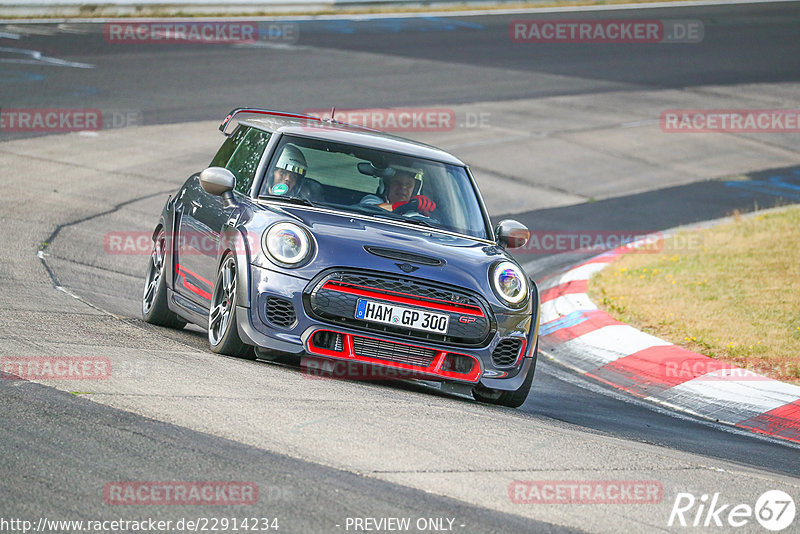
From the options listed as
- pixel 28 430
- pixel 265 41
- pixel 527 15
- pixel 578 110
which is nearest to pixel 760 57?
pixel 527 15

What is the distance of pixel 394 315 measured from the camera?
641 cm

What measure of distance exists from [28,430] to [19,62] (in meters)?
17.3

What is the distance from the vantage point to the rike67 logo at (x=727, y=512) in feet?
15.0

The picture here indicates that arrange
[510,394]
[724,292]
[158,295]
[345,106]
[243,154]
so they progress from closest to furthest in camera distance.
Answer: [510,394]
[243,154]
[158,295]
[724,292]
[345,106]

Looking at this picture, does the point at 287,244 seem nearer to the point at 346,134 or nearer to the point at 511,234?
the point at 346,134

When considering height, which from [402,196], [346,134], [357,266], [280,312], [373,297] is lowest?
[280,312]

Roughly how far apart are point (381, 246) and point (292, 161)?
1.25 metres

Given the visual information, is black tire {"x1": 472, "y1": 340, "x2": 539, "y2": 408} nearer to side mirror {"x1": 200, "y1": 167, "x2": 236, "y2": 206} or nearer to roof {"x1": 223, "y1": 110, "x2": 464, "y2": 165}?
roof {"x1": 223, "y1": 110, "x2": 464, "y2": 165}

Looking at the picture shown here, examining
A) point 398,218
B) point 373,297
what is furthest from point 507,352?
point 398,218

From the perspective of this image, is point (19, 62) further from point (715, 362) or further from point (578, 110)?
point (715, 362)

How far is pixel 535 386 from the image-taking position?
26.9 feet

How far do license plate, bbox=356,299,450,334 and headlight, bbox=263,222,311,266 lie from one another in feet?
1.48

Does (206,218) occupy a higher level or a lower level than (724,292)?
higher

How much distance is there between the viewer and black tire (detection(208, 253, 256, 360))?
668 centimetres
